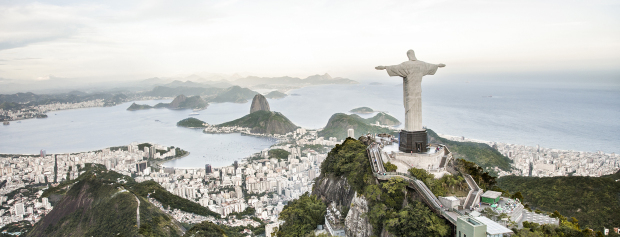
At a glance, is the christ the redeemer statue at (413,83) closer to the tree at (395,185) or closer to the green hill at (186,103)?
the tree at (395,185)

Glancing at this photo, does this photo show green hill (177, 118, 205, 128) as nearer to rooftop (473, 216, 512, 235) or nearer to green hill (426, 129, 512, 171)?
green hill (426, 129, 512, 171)

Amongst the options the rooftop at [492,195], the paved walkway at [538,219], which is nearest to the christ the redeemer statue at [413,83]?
the rooftop at [492,195]

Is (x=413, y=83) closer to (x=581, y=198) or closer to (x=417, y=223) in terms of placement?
(x=417, y=223)

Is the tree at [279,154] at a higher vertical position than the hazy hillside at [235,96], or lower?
lower

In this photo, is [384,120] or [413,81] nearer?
[413,81]

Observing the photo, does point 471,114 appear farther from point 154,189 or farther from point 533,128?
point 154,189

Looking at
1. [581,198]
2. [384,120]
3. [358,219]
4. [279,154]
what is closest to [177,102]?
[279,154]

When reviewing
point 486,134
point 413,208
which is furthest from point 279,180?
point 486,134
